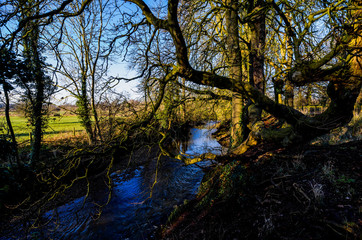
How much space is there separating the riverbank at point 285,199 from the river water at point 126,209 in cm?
107

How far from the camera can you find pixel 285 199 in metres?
2.66

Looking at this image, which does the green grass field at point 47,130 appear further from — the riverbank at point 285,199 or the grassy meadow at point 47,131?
the riverbank at point 285,199

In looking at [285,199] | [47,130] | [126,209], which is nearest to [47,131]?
[47,130]

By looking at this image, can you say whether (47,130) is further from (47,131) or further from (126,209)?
(126,209)

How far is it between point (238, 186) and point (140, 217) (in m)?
3.51

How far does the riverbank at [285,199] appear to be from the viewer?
210cm

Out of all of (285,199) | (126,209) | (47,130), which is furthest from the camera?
(47,130)

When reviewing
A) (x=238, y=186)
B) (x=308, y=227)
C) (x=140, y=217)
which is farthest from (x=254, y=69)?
(x=140, y=217)

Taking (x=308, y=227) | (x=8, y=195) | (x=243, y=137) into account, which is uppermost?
(x=243, y=137)

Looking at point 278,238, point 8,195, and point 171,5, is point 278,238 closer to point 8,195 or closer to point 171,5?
point 171,5

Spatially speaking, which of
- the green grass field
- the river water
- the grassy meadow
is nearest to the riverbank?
the river water

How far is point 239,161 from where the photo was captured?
13.8 feet

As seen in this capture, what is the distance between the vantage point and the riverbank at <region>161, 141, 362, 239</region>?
6.89 feet

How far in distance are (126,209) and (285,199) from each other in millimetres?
5184
